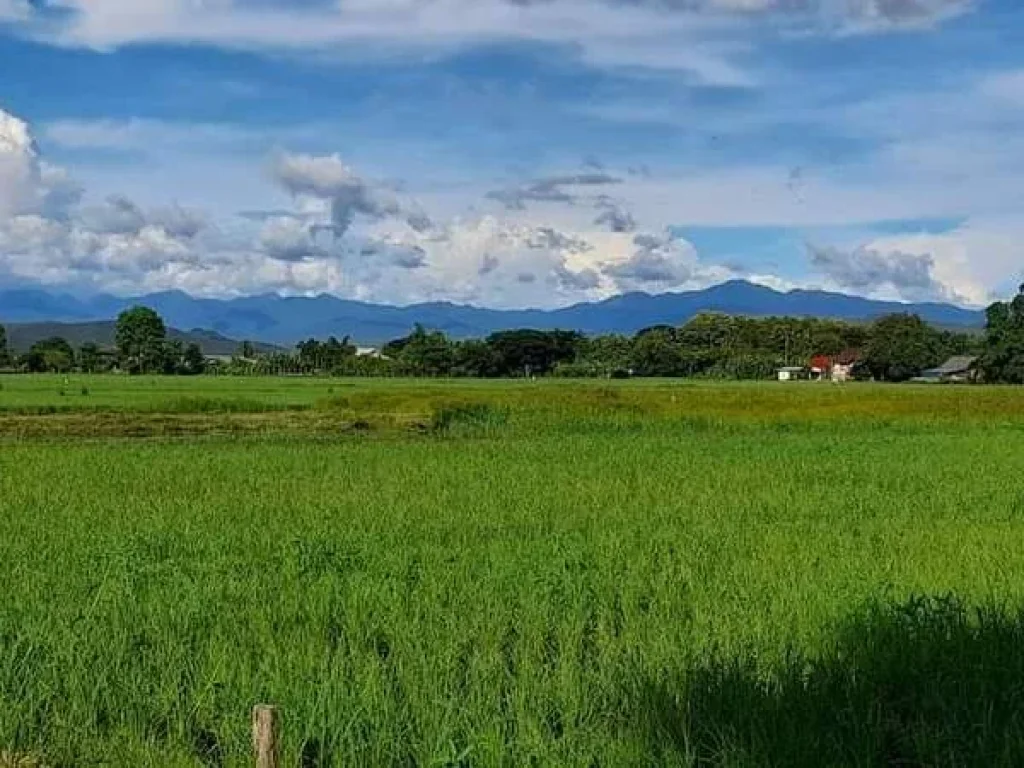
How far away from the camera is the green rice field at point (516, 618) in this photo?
5.31m

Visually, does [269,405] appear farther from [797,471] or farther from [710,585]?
[710,585]

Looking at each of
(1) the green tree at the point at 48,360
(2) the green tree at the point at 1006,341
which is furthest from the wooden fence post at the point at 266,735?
(1) the green tree at the point at 48,360

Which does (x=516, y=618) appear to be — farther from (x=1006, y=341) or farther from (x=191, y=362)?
(x=191, y=362)

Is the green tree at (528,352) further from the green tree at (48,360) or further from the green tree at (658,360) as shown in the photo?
the green tree at (48,360)

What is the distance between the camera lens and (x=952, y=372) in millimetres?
97312

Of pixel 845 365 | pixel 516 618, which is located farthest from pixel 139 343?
Answer: pixel 516 618

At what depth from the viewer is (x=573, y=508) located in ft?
46.8

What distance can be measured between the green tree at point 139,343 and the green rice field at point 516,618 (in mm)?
94393

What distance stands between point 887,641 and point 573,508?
7.69 m

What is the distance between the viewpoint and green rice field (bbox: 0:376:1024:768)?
531 centimetres

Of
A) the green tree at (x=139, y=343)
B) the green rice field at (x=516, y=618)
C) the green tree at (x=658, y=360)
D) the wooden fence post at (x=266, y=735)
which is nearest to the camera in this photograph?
the wooden fence post at (x=266, y=735)

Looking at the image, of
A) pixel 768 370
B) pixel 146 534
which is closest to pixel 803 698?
pixel 146 534

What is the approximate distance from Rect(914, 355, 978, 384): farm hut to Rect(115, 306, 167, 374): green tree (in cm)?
A: 6642

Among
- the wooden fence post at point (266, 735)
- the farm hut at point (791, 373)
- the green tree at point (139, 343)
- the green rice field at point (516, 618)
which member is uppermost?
the green tree at point (139, 343)
